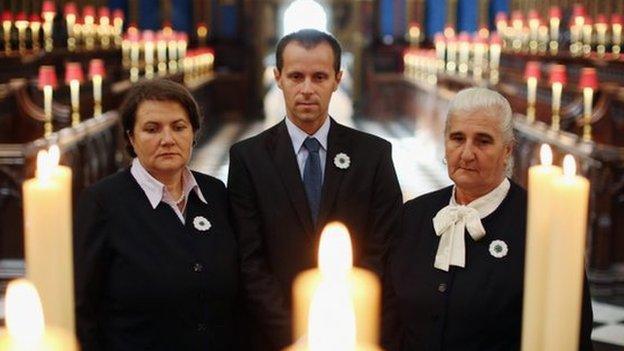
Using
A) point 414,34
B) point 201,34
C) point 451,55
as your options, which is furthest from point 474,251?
point 414,34

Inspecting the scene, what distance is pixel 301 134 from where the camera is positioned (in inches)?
94.0

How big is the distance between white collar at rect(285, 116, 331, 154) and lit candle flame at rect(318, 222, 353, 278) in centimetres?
143

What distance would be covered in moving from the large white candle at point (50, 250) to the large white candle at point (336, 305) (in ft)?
0.75

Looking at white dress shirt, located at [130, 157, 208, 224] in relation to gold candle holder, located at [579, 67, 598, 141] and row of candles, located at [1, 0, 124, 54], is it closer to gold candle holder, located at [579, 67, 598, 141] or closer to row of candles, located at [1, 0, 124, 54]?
gold candle holder, located at [579, 67, 598, 141]

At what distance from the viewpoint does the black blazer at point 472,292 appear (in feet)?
6.34

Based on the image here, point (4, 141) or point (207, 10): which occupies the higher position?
point (207, 10)

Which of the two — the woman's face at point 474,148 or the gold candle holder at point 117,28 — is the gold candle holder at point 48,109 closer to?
the woman's face at point 474,148

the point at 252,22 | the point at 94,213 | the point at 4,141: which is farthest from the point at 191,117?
the point at 252,22

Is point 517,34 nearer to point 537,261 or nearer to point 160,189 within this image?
point 160,189

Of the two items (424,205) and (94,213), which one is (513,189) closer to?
(424,205)

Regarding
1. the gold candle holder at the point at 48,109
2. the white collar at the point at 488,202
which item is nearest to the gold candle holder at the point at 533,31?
the gold candle holder at the point at 48,109

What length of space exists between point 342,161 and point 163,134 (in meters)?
0.54

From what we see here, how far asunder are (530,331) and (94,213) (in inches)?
56.6

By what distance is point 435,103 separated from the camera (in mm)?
12141
